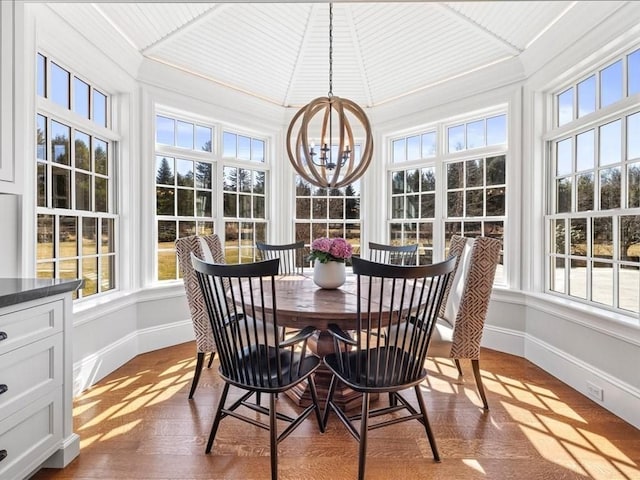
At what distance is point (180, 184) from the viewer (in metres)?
3.76

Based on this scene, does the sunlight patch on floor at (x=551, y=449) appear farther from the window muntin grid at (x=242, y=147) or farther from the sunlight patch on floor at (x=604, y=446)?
the window muntin grid at (x=242, y=147)

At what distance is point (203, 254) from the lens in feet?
8.46

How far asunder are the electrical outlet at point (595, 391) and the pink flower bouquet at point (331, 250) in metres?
1.93

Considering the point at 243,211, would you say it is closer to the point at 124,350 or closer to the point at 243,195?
the point at 243,195

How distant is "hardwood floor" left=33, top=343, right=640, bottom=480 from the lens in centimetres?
176

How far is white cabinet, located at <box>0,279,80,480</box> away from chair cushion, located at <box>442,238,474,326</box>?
7.50 ft

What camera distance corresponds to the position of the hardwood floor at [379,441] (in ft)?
5.76

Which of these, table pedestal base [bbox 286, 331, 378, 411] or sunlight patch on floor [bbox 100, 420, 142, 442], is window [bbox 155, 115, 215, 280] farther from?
table pedestal base [bbox 286, 331, 378, 411]

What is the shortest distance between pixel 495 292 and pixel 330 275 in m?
1.96

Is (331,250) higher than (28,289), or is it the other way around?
(331,250)

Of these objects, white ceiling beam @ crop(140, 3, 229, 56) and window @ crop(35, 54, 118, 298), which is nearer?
window @ crop(35, 54, 118, 298)

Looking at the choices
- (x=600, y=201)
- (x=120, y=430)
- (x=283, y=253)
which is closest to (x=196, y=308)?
(x=120, y=430)

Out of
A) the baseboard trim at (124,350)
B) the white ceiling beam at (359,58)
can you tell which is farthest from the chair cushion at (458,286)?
the baseboard trim at (124,350)

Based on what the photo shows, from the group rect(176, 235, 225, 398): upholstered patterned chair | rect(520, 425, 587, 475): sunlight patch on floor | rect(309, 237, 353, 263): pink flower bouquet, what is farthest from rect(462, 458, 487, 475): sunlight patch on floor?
rect(176, 235, 225, 398): upholstered patterned chair
